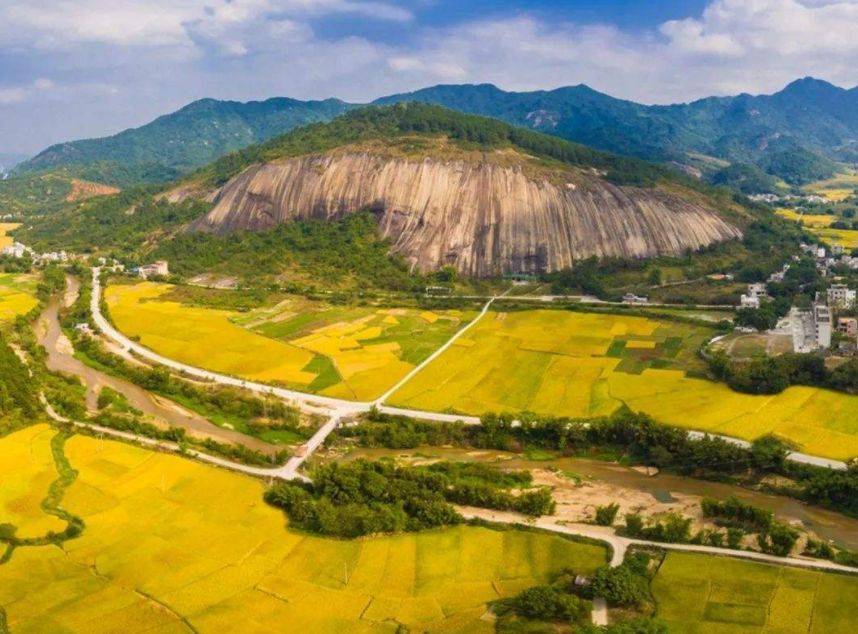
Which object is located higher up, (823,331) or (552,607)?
(823,331)

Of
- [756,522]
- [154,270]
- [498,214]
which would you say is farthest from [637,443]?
[154,270]

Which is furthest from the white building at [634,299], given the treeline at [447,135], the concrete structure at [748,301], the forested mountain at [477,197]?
the treeline at [447,135]

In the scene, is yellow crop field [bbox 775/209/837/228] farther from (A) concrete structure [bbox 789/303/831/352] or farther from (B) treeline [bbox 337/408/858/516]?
(B) treeline [bbox 337/408/858/516]

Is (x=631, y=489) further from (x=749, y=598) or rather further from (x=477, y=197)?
(x=477, y=197)

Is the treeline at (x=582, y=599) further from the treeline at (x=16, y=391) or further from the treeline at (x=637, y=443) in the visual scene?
the treeline at (x=16, y=391)

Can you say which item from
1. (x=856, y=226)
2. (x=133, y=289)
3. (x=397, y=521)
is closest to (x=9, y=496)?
(x=397, y=521)

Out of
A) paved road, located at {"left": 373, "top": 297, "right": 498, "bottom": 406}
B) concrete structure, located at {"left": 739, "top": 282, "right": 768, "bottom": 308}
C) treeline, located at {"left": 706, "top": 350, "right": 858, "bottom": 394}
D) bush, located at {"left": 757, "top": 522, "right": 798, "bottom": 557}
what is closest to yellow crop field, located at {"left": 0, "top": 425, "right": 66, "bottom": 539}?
paved road, located at {"left": 373, "top": 297, "right": 498, "bottom": 406}

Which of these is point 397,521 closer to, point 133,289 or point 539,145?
point 133,289
